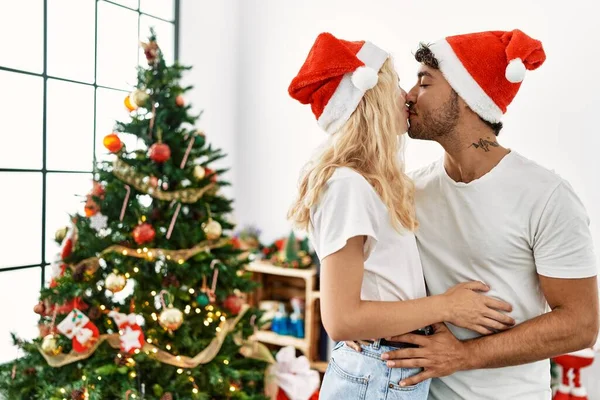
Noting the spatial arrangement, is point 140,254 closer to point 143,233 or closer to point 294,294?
→ point 143,233

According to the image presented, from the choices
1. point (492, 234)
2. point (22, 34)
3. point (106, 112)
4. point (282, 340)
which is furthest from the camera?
point (282, 340)

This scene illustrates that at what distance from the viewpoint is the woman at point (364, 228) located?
1190mm

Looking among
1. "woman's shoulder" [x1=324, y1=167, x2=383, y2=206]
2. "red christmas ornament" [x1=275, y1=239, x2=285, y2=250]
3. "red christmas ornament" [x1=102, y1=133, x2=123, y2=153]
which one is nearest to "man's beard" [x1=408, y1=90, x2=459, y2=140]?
"woman's shoulder" [x1=324, y1=167, x2=383, y2=206]

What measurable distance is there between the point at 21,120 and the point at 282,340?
203 centimetres

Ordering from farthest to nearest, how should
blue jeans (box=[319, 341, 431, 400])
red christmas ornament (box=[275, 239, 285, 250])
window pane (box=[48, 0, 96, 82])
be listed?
red christmas ornament (box=[275, 239, 285, 250]), window pane (box=[48, 0, 96, 82]), blue jeans (box=[319, 341, 431, 400])

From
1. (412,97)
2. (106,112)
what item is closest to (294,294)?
(106,112)

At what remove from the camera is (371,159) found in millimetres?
1302

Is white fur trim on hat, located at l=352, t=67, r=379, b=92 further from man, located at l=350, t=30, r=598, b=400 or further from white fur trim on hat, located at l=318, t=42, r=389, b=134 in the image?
man, located at l=350, t=30, r=598, b=400

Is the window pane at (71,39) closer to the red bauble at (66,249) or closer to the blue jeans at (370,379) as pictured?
the red bauble at (66,249)

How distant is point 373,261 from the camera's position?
128 cm

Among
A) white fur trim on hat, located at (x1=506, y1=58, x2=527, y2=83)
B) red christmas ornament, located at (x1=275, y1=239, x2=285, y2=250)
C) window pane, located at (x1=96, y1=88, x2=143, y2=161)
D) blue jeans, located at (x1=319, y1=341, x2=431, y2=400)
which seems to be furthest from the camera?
red christmas ornament, located at (x1=275, y1=239, x2=285, y2=250)

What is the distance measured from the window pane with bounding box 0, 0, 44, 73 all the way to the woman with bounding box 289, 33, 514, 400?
80.5 inches

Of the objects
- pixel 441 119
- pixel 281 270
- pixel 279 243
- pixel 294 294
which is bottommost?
pixel 294 294

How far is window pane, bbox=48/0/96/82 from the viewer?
3020 mm
